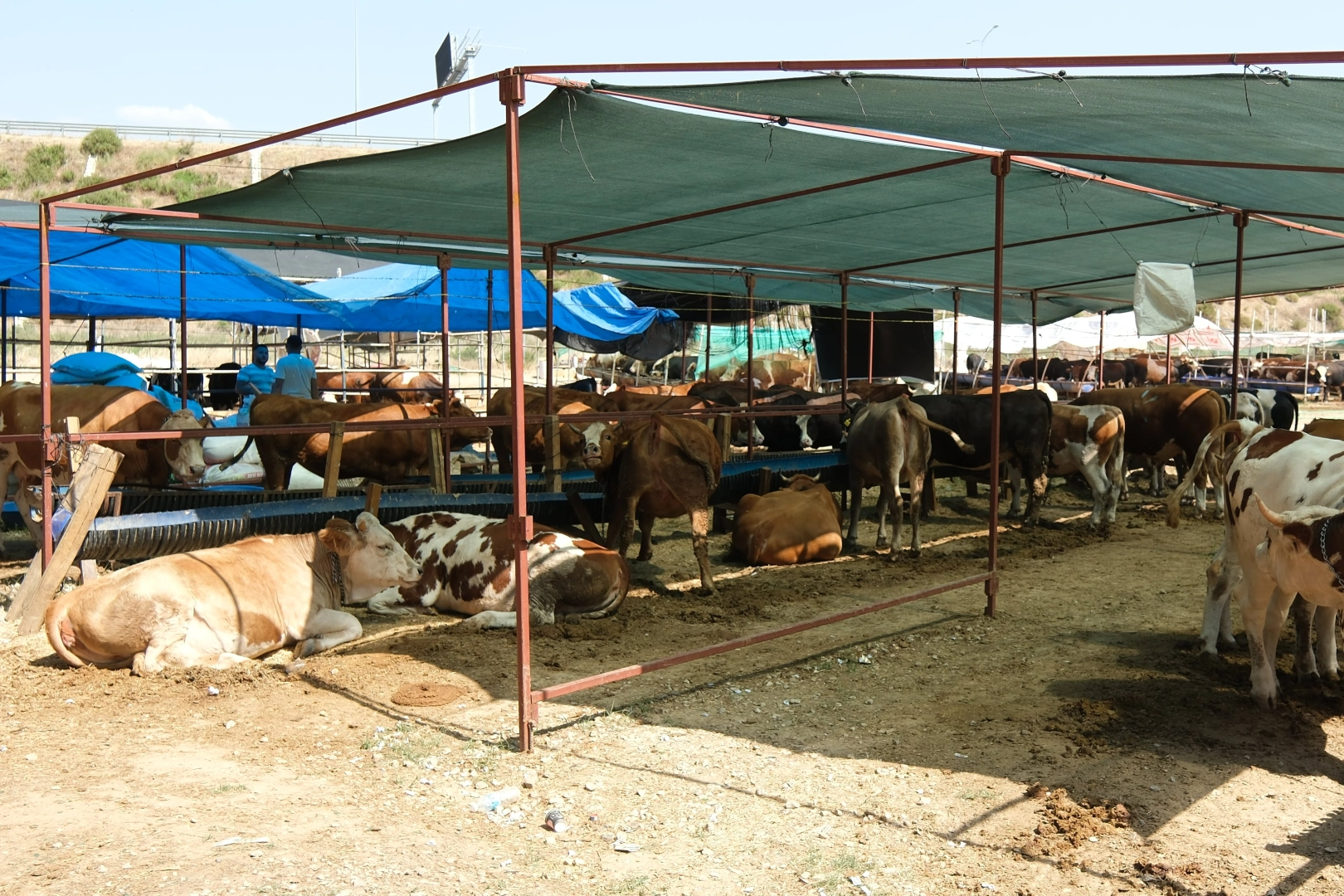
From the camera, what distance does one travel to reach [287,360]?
15.2 metres

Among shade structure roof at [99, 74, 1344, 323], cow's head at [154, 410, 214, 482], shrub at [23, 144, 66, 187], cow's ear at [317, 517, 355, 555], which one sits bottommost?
cow's ear at [317, 517, 355, 555]

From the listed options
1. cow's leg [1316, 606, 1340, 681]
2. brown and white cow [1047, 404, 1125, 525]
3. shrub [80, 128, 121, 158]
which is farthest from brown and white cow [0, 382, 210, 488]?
shrub [80, 128, 121, 158]

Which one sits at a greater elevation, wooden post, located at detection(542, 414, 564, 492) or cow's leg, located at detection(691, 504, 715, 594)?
wooden post, located at detection(542, 414, 564, 492)

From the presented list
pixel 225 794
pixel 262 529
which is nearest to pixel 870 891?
pixel 225 794

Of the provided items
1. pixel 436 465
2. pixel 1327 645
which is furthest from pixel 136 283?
pixel 1327 645

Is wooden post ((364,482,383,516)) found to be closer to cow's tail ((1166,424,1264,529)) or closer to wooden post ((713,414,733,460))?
wooden post ((713,414,733,460))

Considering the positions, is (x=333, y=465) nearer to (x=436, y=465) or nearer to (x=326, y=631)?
(x=436, y=465)

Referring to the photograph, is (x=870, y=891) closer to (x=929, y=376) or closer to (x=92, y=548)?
(x=92, y=548)

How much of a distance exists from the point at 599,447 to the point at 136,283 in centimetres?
951

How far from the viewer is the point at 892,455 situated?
10.1m

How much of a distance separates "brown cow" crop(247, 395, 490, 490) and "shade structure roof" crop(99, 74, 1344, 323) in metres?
1.77

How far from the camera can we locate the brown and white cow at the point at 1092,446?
12.1m

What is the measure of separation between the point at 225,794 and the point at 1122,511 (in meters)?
11.1

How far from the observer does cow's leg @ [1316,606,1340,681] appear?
571 cm
